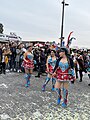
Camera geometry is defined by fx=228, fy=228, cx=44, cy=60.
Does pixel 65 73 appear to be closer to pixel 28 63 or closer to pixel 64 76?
pixel 64 76

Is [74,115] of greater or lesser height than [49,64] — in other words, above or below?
below

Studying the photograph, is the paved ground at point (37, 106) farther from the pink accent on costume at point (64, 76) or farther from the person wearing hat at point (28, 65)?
the person wearing hat at point (28, 65)

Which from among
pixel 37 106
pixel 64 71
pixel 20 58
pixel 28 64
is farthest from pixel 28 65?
pixel 20 58

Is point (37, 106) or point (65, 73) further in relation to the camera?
point (65, 73)

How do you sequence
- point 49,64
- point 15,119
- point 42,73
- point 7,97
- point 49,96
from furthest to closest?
point 42,73 < point 49,64 < point 49,96 < point 7,97 < point 15,119

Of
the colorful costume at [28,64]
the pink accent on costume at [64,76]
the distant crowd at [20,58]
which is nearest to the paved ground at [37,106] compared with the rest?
the pink accent on costume at [64,76]

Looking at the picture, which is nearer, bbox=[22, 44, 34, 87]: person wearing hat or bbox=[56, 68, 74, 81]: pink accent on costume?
bbox=[56, 68, 74, 81]: pink accent on costume

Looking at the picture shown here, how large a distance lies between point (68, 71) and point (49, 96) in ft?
5.36

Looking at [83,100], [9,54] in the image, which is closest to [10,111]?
[83,100]

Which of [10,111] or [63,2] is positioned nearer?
[10,111]

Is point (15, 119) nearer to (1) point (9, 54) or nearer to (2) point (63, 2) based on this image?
(1) point (9, 54)

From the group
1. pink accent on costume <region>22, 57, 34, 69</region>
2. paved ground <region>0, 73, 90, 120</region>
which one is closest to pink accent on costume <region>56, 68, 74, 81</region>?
paved ground <region>0, 73, 90, 120</region>

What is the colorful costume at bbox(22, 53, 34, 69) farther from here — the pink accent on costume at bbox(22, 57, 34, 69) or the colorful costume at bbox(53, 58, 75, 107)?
the colorful costume at bbox(53, 58, 75, 107)

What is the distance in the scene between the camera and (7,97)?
752cm
